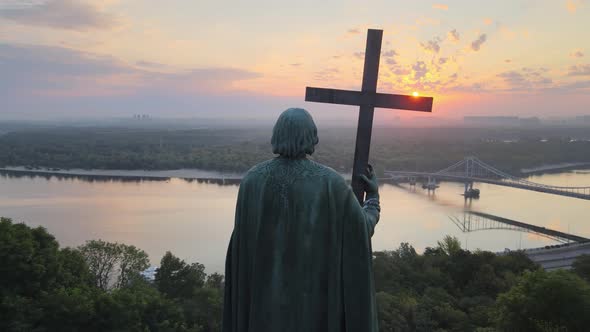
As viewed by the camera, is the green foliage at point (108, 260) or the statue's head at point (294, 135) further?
the green foliage at point (108, 260)

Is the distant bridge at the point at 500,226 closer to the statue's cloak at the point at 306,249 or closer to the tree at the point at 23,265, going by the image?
the tree at the point at 23,265

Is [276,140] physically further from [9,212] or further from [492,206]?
[492,206]

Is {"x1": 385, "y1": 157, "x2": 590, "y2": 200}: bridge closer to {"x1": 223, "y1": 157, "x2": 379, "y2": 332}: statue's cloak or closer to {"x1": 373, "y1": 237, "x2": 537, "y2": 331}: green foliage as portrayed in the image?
{"x1": 373, "y1": 237, "x2": 537, "y2": 331}: green foliage

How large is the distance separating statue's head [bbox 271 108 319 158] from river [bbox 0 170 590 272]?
40.1 feet

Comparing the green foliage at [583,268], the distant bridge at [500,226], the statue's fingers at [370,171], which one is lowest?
the distant bridge at [500,226]

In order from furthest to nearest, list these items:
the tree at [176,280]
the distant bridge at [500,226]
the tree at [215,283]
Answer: the distant bridge at [500,226] → the tree at [176,280] → the tree at [215,283]

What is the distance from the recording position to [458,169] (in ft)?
143

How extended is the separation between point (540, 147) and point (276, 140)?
65516mm

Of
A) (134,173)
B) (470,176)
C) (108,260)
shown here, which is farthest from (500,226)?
(134,173)

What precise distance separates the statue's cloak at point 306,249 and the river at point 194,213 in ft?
39.8

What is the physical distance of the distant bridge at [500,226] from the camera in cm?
2212

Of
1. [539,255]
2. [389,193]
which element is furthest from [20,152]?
[539,255]

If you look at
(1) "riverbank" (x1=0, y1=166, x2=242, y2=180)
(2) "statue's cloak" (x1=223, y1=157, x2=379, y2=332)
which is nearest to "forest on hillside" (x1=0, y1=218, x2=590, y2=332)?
(2) "statue's cloak" (x1=223, y1=157, x2=379, y2=332)

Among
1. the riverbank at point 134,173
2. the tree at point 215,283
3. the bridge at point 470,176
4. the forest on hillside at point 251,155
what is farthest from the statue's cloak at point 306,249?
the riverbank at point 134,173
